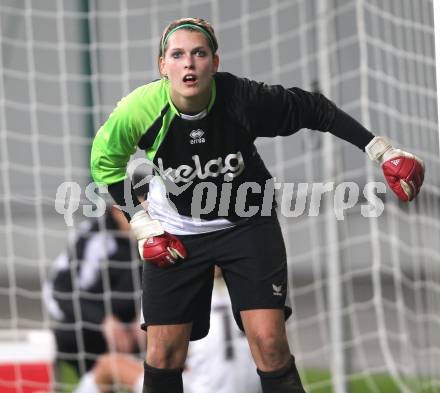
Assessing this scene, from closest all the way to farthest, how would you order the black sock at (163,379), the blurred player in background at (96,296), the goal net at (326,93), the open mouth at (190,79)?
the open mouth at (190,79) < the black sock at (163,379) < the goal net at (326,93) < the blurred player in background at (96,296)

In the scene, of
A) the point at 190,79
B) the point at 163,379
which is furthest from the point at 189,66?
the point at 163,379

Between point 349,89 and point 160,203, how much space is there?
1.97m

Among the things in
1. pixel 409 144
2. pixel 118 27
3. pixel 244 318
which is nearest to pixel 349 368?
pixel 409 144

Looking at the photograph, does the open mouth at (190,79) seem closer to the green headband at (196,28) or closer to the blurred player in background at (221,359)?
the green headband at (196,28)

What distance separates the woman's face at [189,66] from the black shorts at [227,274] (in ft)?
1.50

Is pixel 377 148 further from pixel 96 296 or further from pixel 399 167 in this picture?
pixel 96 296

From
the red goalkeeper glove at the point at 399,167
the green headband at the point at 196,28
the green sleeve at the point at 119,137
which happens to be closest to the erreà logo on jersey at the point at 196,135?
the green sleeve at the point at 119,137

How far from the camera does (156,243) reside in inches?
130

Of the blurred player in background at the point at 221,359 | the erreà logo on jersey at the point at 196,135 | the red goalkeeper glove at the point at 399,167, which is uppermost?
the erreà logo on jersey at the point at 196,135

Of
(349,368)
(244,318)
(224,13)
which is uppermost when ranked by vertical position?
(224,13)

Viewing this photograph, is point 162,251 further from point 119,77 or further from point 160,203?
point 119,77

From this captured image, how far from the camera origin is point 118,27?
561cm

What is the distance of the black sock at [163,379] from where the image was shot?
3.39 metres

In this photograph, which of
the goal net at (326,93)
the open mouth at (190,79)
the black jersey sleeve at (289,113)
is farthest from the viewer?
the goal net at (326,93)
